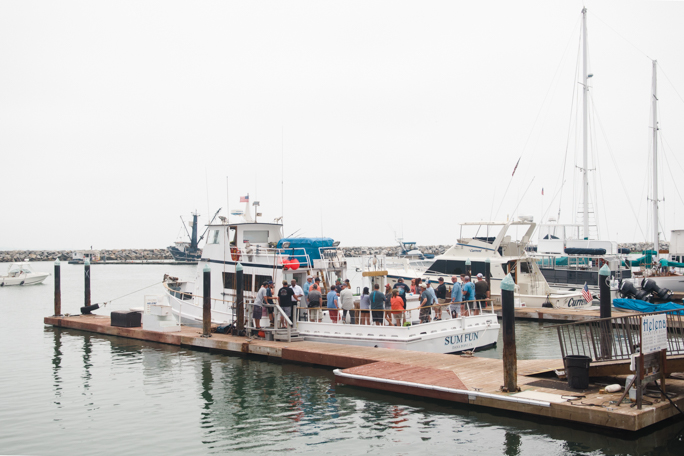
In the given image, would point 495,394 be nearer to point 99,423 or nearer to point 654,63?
point 99,423

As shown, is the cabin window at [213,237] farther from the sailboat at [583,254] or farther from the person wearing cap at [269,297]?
the sailboat at [583,254]

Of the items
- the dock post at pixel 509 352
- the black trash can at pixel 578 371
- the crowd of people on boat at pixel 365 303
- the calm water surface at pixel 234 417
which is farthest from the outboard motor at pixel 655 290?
the dock post at pixel 509 352

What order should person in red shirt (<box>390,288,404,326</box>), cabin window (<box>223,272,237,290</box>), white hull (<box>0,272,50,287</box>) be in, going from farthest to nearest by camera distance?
white hull (<box>0,272,50,287</box>)
cabin window (<box>223,272,237,290</box>)
person in red shirt (<box>390,288,404,326</box>)

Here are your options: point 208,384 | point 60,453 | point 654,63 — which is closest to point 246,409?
point 208,384

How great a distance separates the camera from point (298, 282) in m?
19.2

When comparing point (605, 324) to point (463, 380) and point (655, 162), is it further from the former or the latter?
point (655, 162)

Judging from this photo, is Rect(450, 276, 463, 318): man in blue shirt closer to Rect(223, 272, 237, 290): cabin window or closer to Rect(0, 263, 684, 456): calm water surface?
Rect(0, 263, 684, 456): calm water surface

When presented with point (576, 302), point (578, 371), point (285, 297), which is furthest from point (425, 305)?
point (576, 302)

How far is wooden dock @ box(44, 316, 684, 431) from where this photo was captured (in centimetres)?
953

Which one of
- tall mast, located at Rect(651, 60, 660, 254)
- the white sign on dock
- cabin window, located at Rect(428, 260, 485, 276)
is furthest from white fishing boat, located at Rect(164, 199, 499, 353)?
tall mast, located at Rect(651, 60, 660, 254)

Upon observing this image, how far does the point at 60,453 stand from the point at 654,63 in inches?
1650

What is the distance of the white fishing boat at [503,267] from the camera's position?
27.0 m

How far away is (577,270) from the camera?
3075cm

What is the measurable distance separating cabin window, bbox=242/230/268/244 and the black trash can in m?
12.5
